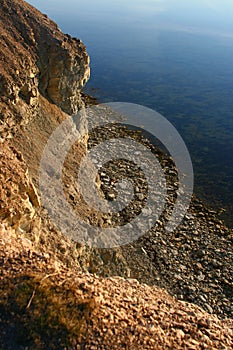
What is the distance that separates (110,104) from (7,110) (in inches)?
1300

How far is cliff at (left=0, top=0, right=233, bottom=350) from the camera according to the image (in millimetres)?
8516

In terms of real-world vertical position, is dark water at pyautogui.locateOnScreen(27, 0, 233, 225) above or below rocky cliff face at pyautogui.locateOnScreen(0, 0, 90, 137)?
below

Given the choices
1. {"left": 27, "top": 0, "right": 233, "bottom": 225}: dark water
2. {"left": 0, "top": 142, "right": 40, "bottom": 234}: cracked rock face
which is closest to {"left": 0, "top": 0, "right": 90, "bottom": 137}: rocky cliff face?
{"left": 0, "top": 142, "right": 40, "bottom": 234}: cracked rock face

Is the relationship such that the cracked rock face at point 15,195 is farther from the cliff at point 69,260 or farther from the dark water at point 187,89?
the dark water at point 187,89

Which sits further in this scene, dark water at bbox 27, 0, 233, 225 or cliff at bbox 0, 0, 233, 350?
dark water at bbox 27, 0, 233, 225

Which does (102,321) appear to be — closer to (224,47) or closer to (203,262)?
(203,262)

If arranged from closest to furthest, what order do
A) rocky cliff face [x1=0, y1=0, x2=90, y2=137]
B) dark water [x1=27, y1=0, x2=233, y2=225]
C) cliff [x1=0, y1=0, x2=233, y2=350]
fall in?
cliff [x1=0, y1=0, x2=233, y2=350] < rocky cliff face [x1=0, y1=0, x2=90, y2=137] < dark water [x1=27, y1=0, x2=233, y2=225]

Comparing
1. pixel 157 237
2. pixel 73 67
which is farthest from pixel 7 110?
pixel 157 237

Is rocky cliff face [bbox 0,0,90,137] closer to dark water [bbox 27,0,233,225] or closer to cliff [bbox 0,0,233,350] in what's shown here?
cliff [bbox 0,0,233,350]

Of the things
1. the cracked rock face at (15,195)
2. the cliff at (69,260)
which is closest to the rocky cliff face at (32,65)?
the cliff at (69,260)

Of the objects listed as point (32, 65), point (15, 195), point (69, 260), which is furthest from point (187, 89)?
point (15, 195)

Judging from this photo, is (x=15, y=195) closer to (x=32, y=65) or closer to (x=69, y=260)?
(x=69, y=260)

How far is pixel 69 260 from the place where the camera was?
14094 millimetres

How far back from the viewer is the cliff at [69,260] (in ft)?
27.9
